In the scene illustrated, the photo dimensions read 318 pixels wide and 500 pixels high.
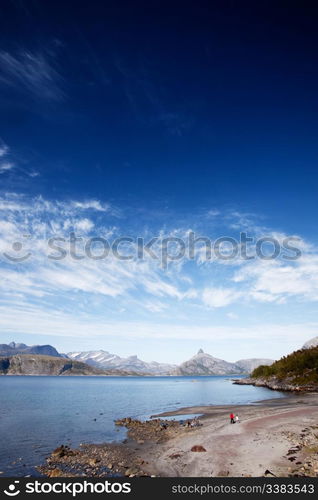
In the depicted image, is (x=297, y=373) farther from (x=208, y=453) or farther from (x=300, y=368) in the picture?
(x=208, y=453)

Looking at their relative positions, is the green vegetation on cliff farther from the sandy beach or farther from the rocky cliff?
the sandy beach

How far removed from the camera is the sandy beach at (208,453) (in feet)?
81.4

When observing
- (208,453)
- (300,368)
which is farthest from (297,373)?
(208,453)

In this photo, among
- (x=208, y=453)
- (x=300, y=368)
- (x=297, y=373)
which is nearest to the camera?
(x=208, y=453)

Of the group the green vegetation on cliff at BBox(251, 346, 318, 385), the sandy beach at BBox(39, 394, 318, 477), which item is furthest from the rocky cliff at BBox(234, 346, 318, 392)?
the sandy beach at BBox(39, 394, 318, 477)

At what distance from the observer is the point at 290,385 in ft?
370

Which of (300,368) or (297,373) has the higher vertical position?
(300,368)

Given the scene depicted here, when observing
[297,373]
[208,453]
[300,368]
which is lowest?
[208,453]

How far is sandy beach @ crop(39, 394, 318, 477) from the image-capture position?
2481 cm

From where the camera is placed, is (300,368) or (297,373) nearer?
(297,373)

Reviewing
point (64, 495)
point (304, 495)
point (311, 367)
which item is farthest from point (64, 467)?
point (311, 367)

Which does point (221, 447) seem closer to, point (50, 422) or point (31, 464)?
point (31, 464)

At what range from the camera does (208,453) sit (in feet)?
98.5

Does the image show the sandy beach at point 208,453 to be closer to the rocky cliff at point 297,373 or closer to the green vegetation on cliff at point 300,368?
the rocky cliff at point 297,373
